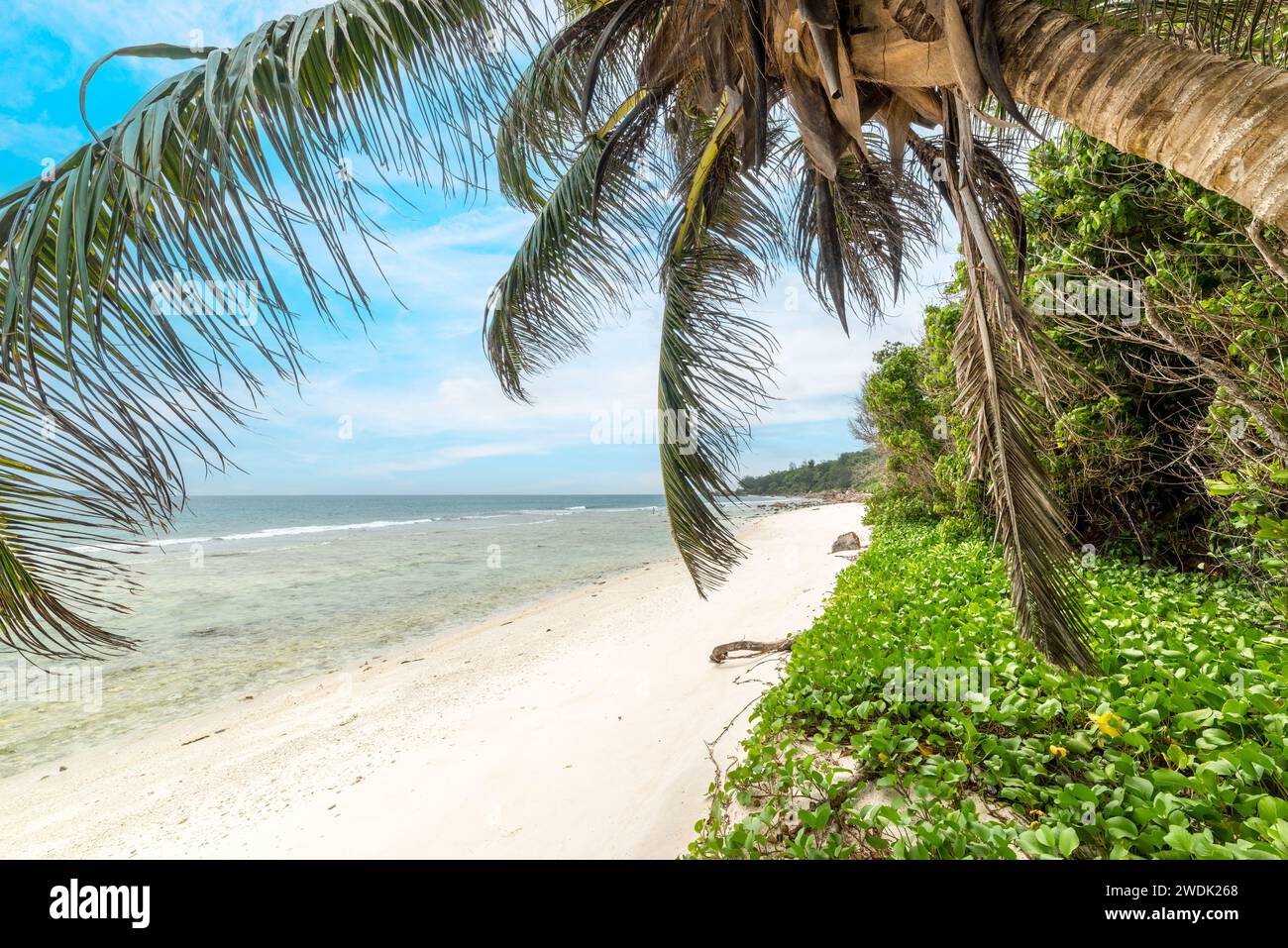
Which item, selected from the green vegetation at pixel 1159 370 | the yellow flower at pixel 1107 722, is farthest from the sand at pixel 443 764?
the green vegetation at pixel 1159 370

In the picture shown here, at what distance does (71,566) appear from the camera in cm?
150

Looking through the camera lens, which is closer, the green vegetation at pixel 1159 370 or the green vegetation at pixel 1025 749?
the green vegetation at pixel 1025 749

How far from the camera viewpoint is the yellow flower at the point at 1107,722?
2.49 meters

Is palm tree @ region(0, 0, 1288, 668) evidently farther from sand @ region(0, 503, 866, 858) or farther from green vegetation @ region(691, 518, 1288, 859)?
sand @ region(0, 503, 866, 858)

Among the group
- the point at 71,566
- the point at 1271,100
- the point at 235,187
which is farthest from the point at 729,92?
the point at 71,566

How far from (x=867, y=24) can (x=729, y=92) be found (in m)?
0.62

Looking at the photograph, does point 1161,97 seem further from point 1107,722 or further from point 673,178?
point 673,178

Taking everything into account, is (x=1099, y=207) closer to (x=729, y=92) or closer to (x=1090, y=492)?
(x=1090, y=492)

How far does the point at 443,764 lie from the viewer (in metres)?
4.57

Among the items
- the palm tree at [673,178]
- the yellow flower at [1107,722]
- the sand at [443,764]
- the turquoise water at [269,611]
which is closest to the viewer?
the palm tree at [673,178]

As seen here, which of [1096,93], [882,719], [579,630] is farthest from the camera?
[579,630]

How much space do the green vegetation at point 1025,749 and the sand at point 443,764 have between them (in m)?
0.72

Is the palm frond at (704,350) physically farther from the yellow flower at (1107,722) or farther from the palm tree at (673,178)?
the yellow flower at (1107,722)

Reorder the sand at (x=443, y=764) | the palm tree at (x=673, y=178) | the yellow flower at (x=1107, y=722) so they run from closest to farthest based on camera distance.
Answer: the palm tree at (x=673, y=178) < the yellow flower at (x=1107, y=722) < the sand at (x=443, y=764)
